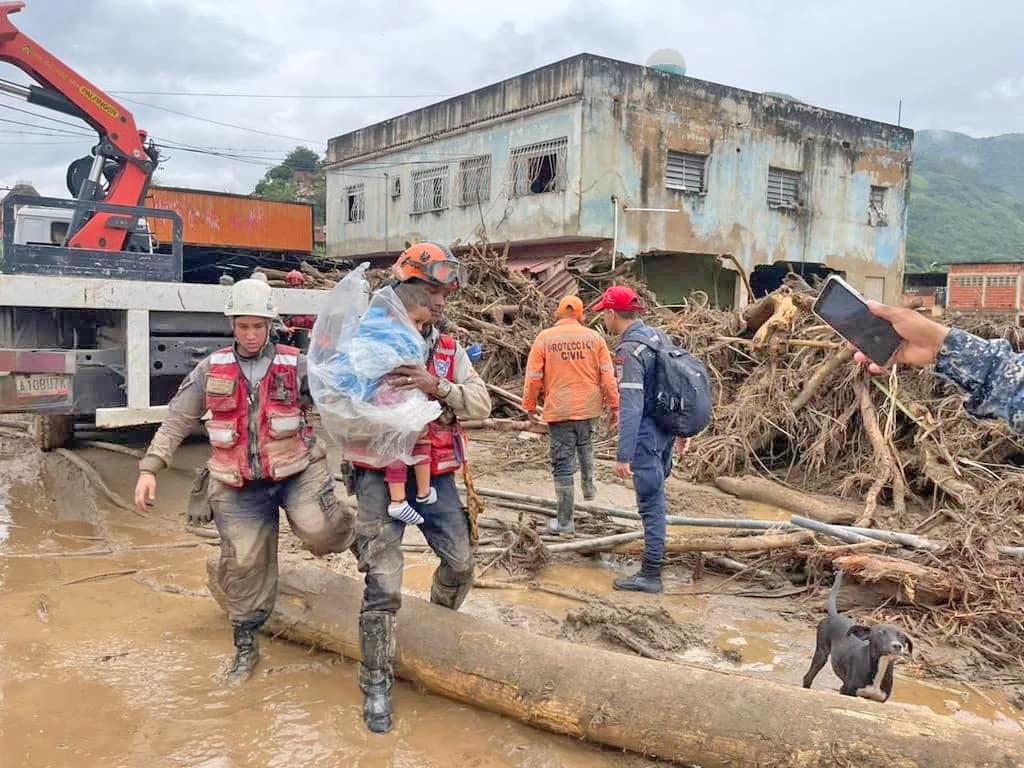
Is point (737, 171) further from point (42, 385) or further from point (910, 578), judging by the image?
point (42, 385)

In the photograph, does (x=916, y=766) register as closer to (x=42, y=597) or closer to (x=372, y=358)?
(x=372, y=358)

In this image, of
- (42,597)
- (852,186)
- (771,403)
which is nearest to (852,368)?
(771,403)

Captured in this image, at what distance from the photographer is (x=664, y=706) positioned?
283 centimetres

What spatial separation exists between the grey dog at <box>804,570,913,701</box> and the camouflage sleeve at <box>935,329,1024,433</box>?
1189mm

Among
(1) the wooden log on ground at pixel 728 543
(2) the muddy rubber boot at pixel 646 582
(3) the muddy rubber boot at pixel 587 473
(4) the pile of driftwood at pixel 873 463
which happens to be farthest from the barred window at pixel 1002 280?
(2) the muddy rubber boot at pixel 646 582

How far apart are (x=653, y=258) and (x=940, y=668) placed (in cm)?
1621

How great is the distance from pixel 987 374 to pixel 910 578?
8.70 ft

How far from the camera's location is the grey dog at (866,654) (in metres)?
2.93

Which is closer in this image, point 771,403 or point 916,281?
point 771,403

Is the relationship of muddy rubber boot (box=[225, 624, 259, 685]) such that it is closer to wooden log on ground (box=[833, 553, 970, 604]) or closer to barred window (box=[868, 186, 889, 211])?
wooden log on ground (box=[833, 553, 970, 604])

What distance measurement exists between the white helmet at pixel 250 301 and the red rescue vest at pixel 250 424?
207mm

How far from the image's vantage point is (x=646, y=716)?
9.30 ft

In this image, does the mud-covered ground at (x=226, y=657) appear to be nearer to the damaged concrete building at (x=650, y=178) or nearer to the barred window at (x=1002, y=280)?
the damaged concrete building at (x=650, y=178)

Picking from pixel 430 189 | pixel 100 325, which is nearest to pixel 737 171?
pixel 430 189
